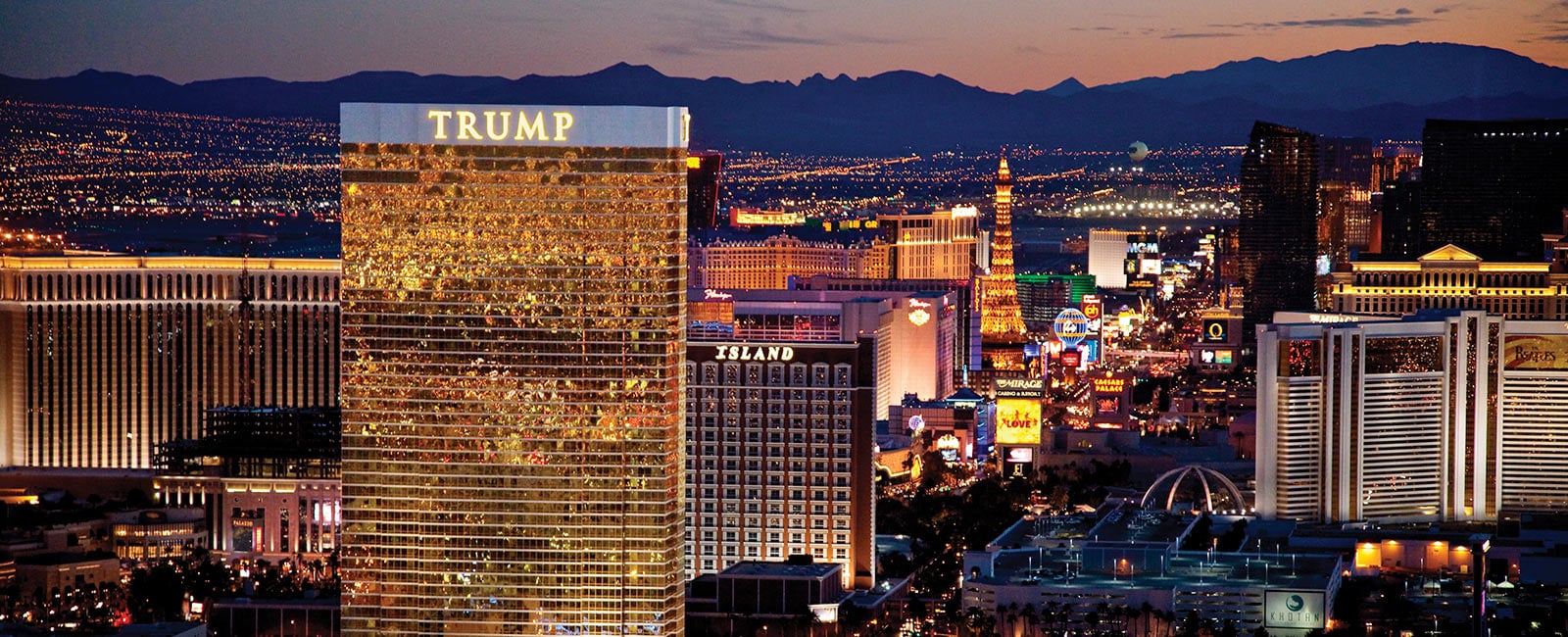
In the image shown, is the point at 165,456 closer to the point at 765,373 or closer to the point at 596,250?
the point at 765,373

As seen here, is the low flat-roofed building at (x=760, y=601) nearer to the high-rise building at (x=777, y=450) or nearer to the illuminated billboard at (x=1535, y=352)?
the high-rise building at (x=777, y=450)

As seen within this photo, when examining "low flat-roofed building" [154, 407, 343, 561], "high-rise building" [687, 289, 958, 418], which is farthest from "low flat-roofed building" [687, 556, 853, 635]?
"low flat-roofed building" [154, 407, 343, 561]

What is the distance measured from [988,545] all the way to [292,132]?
5042 centimetres

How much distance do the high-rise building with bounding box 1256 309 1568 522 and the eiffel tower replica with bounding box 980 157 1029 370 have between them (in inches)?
2257

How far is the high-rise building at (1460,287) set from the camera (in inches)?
6107

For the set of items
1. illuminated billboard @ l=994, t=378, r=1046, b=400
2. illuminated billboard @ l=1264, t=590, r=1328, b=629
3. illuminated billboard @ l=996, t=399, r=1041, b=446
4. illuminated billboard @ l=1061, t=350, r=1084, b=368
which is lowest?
illuminated billboard @ l=1264, t=590, r=1328, b=629

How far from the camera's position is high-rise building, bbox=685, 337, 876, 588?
99.9 m

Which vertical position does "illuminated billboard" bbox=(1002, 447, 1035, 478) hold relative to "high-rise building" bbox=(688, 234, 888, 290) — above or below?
below

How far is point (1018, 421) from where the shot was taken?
14438 centimetres

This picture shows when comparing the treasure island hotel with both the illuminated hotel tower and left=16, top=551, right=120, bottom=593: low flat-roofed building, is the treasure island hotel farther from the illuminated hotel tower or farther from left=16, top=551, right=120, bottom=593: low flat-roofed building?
the illuminated hotel tower

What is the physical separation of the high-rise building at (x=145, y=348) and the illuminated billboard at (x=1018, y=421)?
34618mm

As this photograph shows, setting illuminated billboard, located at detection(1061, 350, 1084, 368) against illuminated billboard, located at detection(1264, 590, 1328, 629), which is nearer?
illuminated billboard, located at detection(1264, 590, 1328, 629)

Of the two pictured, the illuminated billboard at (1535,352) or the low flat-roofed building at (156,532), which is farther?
the illuminated billboard at (1535,352)

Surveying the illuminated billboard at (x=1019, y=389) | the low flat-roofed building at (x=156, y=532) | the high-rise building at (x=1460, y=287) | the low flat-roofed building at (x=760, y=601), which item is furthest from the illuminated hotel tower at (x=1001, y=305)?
the low flat-roofed building at (x=760, y=601)
